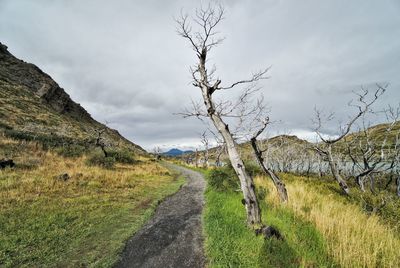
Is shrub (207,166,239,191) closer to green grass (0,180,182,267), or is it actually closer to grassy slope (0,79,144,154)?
green grass (0,180,182,267)

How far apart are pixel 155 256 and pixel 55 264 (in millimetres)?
2249

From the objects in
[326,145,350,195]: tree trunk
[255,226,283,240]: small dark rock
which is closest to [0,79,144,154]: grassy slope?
[326,145,350,195]: tree trunk

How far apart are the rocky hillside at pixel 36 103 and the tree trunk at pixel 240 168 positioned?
40106mm

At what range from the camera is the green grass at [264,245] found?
5.30 metres

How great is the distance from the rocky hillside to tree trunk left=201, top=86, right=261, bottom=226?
4011 cm

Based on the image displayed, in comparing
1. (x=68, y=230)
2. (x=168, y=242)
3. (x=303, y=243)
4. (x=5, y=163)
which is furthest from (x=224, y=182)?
(x=5, y=163)

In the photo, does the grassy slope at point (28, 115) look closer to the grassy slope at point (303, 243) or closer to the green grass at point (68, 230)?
the green grass at point (68, 230)

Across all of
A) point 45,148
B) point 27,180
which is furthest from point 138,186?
point 45,148

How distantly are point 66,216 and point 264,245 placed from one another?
272 inches

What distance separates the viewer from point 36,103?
61188 mm

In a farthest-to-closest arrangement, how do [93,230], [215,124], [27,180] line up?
[27,180], [215,124], [93,230]

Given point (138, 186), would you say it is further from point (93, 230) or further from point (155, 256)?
point (155, 256)

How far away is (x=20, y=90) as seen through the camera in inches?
2499

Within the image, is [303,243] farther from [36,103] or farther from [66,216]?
[36,103]
